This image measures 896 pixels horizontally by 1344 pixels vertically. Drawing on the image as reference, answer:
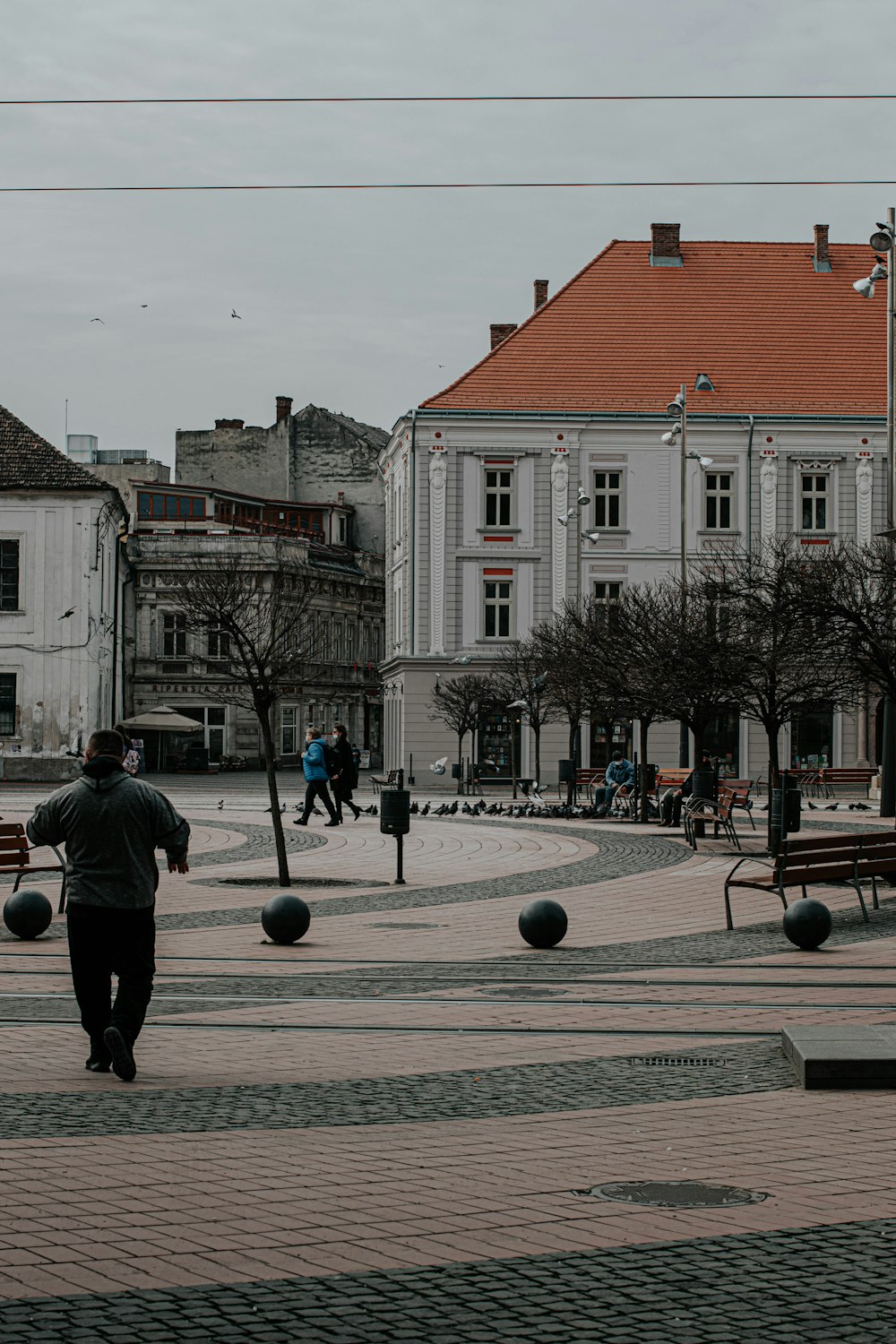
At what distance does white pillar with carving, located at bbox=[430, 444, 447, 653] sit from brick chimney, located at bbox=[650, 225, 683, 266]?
1264 centimetres

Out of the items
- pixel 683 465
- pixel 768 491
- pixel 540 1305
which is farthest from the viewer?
pixel 768 491

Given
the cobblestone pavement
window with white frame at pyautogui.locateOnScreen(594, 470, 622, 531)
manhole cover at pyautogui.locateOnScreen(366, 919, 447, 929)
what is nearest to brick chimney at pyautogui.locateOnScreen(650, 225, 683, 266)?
window with white frame at pyautogui.locateOnScreen(594, 470, 622, 531)

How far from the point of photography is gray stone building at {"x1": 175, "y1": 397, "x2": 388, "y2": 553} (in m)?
92.0

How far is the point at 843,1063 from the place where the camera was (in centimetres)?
941

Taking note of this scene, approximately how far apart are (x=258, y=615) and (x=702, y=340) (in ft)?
94.2

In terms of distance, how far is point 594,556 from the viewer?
60219 mm

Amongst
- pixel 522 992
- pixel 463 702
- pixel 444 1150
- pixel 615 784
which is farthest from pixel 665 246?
pixel 444 1150

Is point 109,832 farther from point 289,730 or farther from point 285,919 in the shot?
point 289,730

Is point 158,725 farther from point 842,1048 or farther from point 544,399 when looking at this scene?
point 842,1048

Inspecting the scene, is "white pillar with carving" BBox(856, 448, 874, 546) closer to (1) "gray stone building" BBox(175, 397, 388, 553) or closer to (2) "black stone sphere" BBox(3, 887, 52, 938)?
(1) "gray stone building" BBox(175, 397, 388, 553)

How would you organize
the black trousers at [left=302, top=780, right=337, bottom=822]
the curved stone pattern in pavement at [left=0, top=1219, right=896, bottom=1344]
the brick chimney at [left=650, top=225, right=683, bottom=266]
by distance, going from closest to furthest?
the curved stone pattern in pavement at [left=0, top=1219, right=896, bottom=1344]
the black trousers at [left=302, top=780, right=337, bottom=822]
the brick chimney at [left=650, top=225, right=683, bottom=266]

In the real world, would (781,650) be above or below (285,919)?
above

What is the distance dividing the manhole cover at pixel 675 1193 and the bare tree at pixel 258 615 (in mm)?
13357

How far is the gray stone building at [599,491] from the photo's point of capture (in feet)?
195
